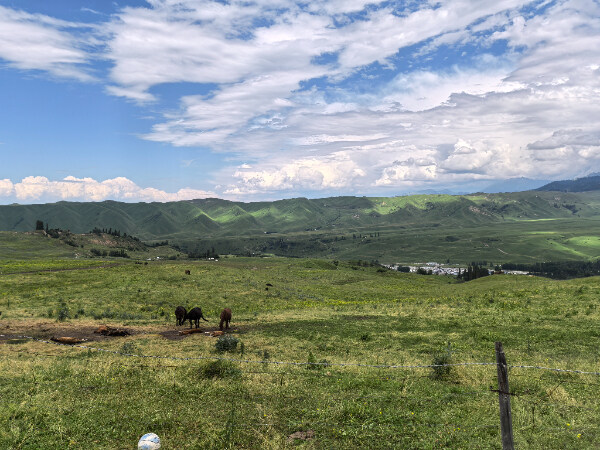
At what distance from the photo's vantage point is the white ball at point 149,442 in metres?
9.95

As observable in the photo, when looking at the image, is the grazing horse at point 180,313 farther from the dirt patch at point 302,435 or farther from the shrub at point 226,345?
the dirt patch at point 302,435

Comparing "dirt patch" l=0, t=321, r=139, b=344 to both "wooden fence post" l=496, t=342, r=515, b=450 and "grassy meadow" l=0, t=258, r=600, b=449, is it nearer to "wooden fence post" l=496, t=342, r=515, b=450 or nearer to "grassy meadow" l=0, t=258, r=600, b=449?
"grassy meadow" l=0, t=258, r=600, b=449

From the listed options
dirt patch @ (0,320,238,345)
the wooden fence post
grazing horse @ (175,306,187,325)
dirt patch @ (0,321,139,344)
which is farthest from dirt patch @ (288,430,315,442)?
grazing horse @ (175,306,187,325)

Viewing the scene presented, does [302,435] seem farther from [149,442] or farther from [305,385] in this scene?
[149,442]

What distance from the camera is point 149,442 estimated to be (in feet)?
33.0

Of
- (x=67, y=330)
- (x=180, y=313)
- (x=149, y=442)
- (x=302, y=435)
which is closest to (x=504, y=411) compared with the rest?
(x=302, y=435)

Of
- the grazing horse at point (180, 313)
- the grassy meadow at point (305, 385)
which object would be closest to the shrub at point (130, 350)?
the grassy meadow at point (305, 385)

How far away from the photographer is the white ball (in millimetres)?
9953

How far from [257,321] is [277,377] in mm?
16608

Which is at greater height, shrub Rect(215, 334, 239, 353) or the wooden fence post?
the wooden fence post

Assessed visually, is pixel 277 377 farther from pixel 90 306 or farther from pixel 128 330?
pixel 90 306

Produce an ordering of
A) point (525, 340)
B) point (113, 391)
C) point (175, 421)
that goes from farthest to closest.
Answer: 1. point (525, 340)
2. point (113, 391)
3. point (175, 421)

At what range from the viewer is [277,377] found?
15945mm

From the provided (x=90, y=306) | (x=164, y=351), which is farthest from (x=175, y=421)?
(x=90, y=306)
